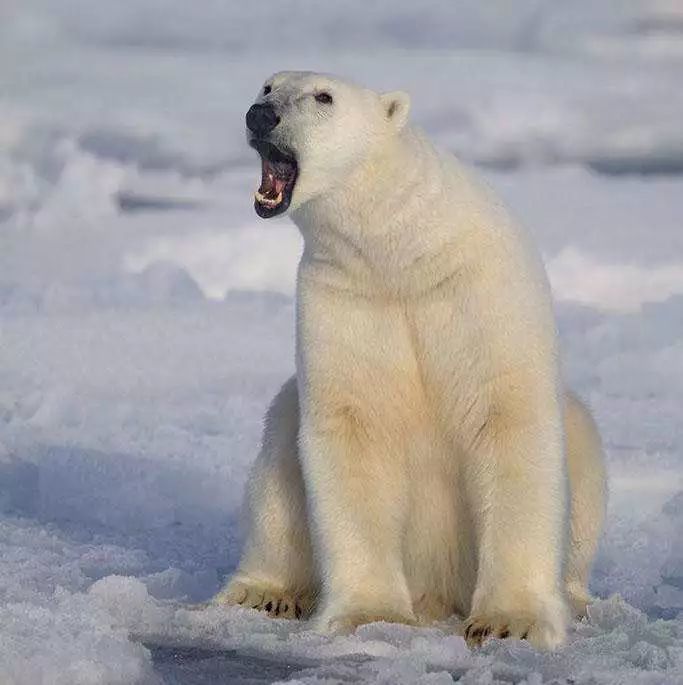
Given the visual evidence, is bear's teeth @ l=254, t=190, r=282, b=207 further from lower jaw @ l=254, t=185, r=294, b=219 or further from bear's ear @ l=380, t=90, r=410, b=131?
bear's ear @ l=380, t=90, r=410, b=131

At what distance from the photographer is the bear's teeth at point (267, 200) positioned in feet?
19.8

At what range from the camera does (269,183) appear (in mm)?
6125

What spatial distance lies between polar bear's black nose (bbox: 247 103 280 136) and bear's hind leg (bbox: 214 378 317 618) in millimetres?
1152

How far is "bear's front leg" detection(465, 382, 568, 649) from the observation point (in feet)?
19.9

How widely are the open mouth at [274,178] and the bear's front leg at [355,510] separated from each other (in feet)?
2.38

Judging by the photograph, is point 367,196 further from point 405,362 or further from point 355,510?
point 355,510

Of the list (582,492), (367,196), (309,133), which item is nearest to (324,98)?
(309,133)

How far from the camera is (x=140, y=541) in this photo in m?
8.84

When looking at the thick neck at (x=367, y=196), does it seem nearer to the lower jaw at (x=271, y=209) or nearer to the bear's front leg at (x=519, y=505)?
the lower jaw at (x=271, y=209)

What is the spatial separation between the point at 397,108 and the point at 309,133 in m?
0.36

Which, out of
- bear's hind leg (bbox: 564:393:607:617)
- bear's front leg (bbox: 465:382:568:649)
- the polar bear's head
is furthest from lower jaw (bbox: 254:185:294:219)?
bear's hind leg (bbox: 564:393:607:617)

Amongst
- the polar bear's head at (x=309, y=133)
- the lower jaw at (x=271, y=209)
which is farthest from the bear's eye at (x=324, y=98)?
the lower jaw at (x=271, y=209)

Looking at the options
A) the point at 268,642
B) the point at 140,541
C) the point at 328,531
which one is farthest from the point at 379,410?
the point at 140,541

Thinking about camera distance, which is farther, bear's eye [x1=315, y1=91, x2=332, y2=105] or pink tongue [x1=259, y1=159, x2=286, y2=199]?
bear's eye [x1=315, y1=91, x2=332, y2=105]
